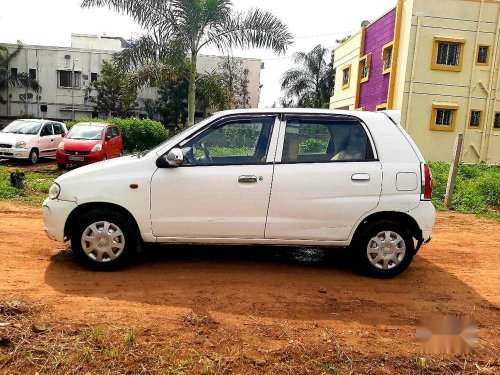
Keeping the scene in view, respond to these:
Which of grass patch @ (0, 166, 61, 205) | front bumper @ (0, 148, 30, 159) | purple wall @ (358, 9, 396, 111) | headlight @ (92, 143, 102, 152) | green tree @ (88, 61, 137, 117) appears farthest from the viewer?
green tree @ (88, 61, 137, 117)

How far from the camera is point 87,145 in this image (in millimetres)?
13898

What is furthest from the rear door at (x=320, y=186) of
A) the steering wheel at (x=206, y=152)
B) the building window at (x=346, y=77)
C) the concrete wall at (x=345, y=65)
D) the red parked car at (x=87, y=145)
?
the building window at (x=346, y=77)

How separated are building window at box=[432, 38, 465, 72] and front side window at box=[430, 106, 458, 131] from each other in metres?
1.84

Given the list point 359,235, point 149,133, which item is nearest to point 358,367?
point 359,235

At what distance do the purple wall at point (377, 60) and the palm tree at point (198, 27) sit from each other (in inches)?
350

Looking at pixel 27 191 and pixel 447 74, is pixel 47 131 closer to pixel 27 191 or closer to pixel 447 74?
pixel 27 191

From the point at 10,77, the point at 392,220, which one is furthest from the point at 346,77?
the point at 392,220

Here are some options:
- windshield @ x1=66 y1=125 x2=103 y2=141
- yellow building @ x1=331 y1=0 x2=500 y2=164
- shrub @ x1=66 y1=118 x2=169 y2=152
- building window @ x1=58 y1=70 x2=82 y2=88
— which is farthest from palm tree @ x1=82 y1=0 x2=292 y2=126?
building window @ x1=58 y1=70 x2=82 y2=88

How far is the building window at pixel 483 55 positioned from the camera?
20547mm

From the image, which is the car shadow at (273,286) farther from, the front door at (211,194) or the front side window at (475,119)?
the front side window at (475,119)

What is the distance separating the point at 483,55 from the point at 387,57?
4383 millimetres

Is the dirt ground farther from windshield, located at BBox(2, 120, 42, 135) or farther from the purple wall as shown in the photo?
the purple wall

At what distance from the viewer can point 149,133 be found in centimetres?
2144

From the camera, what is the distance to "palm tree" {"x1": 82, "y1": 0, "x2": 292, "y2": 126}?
15.1m
